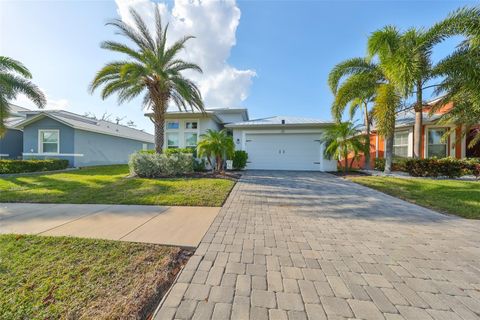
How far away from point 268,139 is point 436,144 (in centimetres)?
1041

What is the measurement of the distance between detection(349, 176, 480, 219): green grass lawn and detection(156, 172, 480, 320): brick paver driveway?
103 centimetres

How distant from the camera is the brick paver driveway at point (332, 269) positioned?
191 centimetres

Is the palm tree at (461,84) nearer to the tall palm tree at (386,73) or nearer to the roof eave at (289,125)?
the tall palm tree at (386,73)

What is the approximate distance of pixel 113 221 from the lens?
168 inches

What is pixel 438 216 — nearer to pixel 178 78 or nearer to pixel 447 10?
pixel 447 10

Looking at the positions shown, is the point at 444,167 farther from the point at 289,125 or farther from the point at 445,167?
the point at 289,125

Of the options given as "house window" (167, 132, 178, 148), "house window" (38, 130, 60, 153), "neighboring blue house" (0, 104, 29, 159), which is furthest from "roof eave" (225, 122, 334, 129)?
"neighboring blue house" (0, 104, 29, 159)

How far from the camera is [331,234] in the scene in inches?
145

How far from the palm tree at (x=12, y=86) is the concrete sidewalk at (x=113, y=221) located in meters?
8.37

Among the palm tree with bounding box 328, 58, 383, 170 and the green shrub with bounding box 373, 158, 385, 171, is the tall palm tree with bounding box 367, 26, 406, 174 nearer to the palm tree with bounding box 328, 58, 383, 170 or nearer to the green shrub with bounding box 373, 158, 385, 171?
the palm tree with bounding box 328, 58, 383, 170

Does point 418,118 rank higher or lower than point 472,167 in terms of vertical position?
higher

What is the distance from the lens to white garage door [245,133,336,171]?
47.4ft

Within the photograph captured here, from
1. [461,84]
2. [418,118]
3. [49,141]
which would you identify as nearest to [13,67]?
[49,141]

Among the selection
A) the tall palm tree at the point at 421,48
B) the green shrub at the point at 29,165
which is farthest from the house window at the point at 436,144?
the green shrub at the point at 29,165
